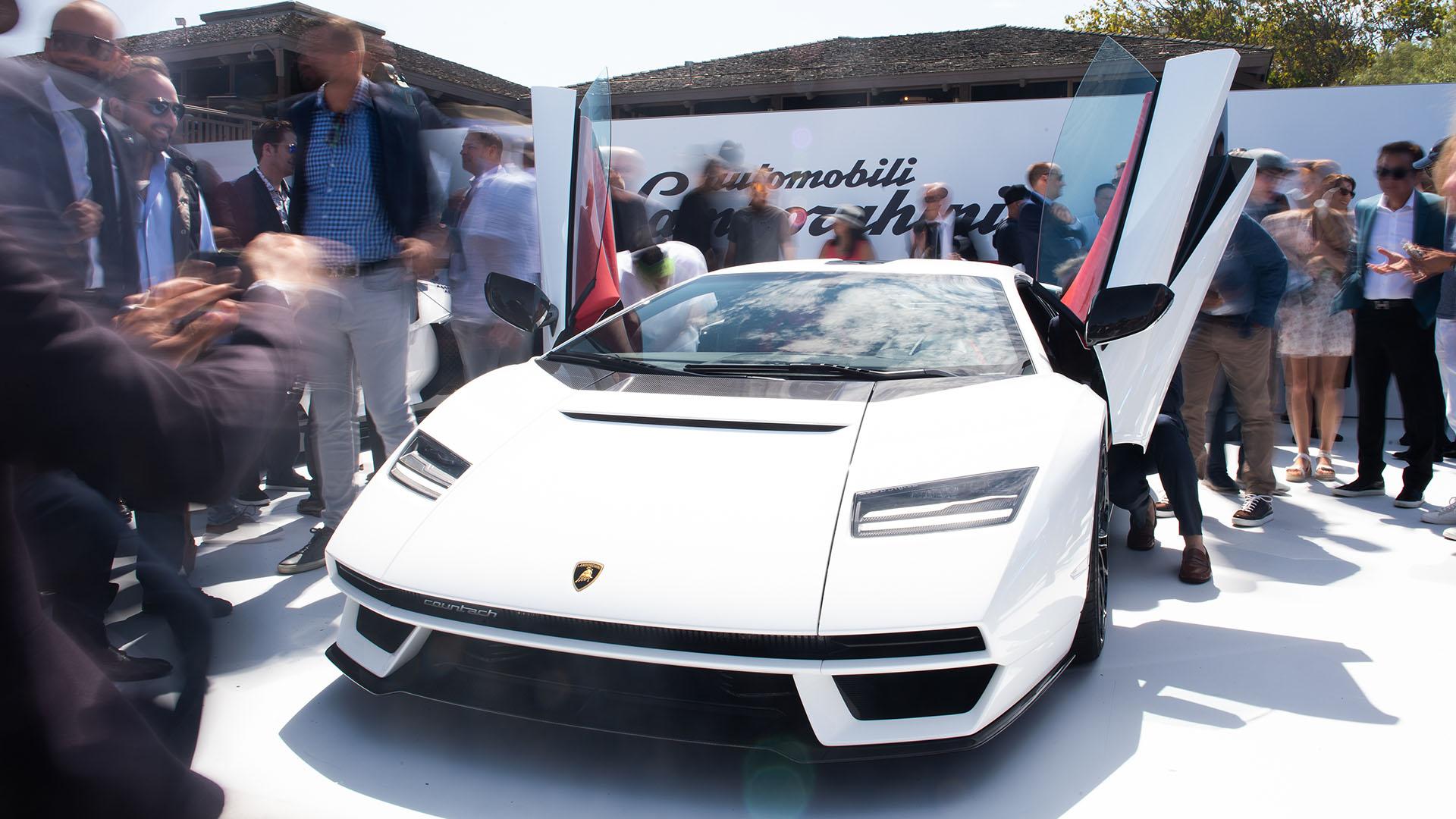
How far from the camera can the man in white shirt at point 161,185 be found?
3.78m

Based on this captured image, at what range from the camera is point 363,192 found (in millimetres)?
3811

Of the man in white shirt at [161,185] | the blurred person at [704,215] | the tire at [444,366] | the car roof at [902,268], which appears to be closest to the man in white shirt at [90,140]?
the man in white shirt at [161,185]

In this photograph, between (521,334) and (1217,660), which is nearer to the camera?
(1217,660)

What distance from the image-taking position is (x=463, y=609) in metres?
2.08

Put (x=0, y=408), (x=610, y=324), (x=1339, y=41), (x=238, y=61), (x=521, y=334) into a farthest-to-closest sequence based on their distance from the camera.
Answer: (x=1339, y=41) → (x=238, y=61) → (x=521, y=334) → (x=610, y=324) → (x=0, y=408)

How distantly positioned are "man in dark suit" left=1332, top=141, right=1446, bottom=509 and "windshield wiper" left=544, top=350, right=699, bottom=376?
166 inches

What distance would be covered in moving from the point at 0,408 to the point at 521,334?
4125 millimetres

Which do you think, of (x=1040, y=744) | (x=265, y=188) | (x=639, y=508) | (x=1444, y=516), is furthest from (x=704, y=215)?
(x=1040, y=744)

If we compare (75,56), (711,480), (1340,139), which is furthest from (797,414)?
(1340,139)

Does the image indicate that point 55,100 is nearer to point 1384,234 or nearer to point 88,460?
point 88,460

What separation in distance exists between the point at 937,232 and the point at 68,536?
7.52m

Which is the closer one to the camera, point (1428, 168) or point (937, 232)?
point (1428, 168)

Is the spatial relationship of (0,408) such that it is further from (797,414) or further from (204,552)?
(204,552)

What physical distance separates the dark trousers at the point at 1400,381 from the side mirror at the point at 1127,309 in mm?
2861
